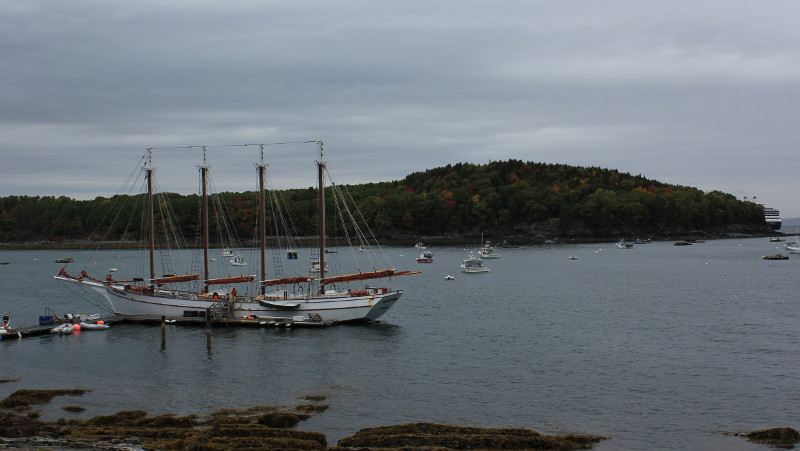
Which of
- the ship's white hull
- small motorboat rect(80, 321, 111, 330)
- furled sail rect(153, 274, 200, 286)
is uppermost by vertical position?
furled sail rect(153, 274, 200, 286)

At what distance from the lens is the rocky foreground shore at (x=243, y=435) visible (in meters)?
31.4

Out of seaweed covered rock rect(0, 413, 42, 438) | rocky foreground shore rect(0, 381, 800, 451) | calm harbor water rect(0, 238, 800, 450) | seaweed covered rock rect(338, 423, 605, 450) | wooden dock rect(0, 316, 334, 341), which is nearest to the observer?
rocky foreground shore rect(0, 381, 800, 451)

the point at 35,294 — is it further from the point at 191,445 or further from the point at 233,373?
the point at 191,445

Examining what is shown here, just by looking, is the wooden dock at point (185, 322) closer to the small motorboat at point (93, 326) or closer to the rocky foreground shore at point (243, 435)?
the small motorboat at point (93, 326)

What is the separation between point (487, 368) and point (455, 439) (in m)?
19.4

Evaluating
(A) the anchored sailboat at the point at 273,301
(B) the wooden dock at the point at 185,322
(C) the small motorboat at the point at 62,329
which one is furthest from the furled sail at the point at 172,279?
(C) the small motorboat at the point at 62,329

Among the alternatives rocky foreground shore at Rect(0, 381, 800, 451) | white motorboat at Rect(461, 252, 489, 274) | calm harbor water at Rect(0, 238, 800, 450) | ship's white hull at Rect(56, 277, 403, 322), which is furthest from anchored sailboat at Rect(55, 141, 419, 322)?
white motorboat at Rect(461, 252, 489, 274)

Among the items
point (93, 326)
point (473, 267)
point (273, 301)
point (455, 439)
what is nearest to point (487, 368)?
point (455, 439)

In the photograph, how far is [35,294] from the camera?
355 ft

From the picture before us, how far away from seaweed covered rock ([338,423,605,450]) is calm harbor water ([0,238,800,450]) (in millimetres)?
2176

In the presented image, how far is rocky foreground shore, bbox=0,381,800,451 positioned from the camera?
31.4 meters

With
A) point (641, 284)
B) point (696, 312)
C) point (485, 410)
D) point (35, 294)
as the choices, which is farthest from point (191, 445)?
point (641, 284)

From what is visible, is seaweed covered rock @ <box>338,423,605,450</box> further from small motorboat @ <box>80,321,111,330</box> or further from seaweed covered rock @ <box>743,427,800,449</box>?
small motorboat @ <box>80,321,111,330</box>

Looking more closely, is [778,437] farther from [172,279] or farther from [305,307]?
[172,279]
